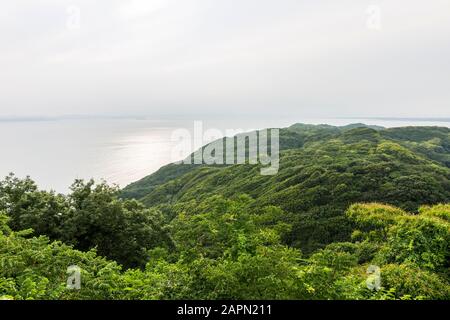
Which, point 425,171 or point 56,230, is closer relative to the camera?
point 56,230

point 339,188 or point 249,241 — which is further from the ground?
point 249,241

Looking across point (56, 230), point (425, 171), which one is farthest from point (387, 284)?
point (425, 171)

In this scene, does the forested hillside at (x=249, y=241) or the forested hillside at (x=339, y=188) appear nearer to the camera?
the forested hillside at (x=249, y=241)

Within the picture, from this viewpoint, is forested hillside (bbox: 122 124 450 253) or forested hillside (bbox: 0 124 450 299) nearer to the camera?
forested hillside (bbox: 0 124 450 299)

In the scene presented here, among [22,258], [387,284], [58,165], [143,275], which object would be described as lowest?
[58,165]

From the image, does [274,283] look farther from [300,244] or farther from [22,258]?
[300,244]

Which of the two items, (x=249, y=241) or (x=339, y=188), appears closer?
(x=249, y=241)
